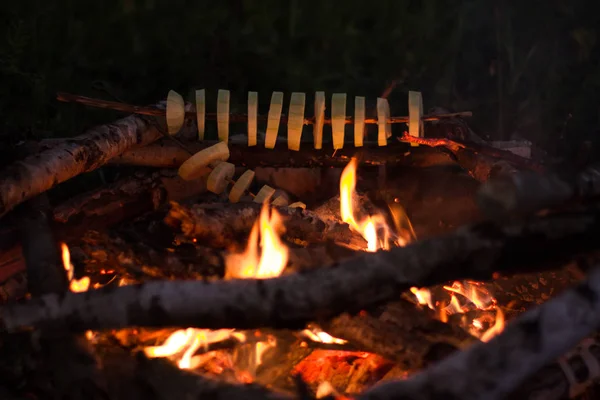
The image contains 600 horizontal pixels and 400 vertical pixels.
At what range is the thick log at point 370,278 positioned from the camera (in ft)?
4.32

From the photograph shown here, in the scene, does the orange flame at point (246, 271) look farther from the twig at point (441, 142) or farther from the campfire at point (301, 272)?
the twig at point (441, 142)

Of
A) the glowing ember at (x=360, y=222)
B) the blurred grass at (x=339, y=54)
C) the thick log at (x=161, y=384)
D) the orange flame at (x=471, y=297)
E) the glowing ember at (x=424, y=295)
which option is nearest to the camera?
the thick log at (x=161, y=384)

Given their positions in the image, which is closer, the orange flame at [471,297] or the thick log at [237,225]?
the thick log at [237,225]

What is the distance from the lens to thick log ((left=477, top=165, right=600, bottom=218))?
1.28m

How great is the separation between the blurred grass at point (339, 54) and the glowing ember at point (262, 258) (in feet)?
5.76

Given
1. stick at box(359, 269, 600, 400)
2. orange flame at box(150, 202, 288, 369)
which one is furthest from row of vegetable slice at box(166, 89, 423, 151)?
stick at box(359, 269, 600, 400)

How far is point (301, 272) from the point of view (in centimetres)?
137

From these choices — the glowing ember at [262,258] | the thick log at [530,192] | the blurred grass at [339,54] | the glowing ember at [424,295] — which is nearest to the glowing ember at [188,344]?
the glowing ember at [262,258]

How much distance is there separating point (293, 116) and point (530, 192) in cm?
185

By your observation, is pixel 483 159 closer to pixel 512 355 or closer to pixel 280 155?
pixel 280 155

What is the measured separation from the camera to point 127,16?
3.84m

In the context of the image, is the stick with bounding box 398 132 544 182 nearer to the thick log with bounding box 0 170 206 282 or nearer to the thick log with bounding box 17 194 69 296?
the thick log with bounding box 0 170 206 282

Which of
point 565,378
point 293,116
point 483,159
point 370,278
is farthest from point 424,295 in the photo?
point 370,278

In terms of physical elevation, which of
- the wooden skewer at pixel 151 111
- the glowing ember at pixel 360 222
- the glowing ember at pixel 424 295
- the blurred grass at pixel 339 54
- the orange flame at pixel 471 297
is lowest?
the orange flame at pixel 471 297
